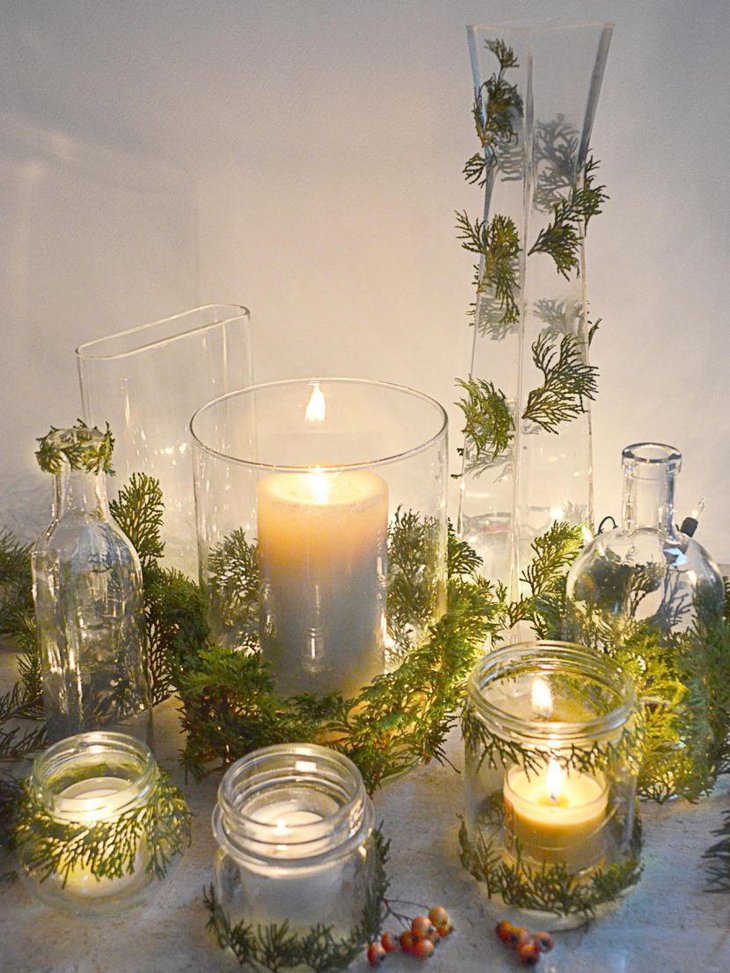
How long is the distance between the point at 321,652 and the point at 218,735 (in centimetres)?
8

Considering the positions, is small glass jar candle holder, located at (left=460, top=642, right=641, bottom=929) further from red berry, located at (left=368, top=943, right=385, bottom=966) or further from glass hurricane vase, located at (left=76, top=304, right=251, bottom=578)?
glass hurricane vase, located at (left=76, top=304, right=251, bottom=578)

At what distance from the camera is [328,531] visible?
666 mm

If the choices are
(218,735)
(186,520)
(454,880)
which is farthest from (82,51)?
(454,880)

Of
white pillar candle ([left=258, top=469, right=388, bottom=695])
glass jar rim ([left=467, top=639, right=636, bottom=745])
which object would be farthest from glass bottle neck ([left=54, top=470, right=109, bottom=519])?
glass jar rim ([left=467, top=639, right=636, bottom=745])

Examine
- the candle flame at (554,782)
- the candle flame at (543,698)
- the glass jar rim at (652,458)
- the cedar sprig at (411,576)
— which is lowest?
the candle flame at (554,782)

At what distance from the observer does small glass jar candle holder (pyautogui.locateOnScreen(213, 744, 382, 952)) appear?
559 millimetres

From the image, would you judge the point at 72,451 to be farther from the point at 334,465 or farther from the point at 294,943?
the point at 294,943

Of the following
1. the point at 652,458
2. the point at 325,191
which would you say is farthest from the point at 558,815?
the point at 325,191

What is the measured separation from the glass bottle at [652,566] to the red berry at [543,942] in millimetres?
213

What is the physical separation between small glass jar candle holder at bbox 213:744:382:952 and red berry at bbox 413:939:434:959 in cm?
3

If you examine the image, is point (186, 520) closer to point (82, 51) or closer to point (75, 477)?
point (75, 477)

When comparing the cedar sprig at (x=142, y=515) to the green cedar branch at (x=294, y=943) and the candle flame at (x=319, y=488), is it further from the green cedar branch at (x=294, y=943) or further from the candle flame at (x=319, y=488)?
the green cedar branch at (x=294, y=943)

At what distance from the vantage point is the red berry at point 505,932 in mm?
580

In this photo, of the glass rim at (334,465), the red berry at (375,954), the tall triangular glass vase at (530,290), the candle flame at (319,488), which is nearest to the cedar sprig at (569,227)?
the tall triangular glass vase at (530,290)
